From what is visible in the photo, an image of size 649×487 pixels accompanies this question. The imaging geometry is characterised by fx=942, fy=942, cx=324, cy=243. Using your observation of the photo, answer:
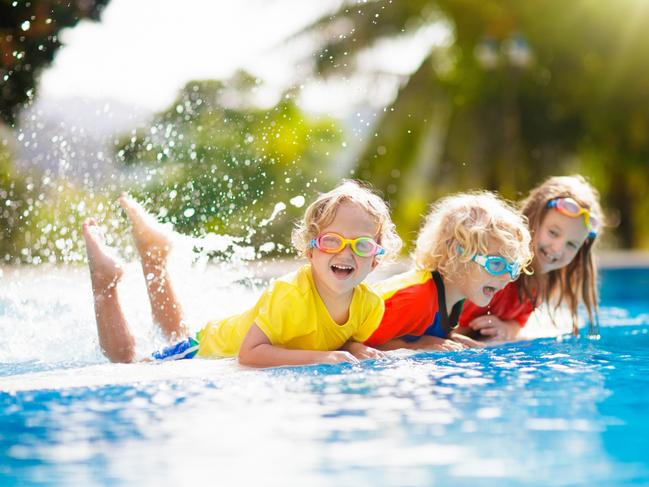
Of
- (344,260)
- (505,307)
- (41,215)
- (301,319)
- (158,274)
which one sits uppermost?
(41,215)

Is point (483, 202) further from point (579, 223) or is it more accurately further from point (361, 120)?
point (361, 120)

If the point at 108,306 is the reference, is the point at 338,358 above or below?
below

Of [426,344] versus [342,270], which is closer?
[342,270]

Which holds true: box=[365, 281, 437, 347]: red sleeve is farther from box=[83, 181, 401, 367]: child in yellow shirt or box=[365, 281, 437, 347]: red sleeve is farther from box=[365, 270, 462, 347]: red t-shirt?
box=[83, 181, 401, 367]: child in yellow shirt

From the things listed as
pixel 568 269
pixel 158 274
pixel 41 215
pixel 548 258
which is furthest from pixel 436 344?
pixel 41 215

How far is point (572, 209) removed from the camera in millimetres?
5883

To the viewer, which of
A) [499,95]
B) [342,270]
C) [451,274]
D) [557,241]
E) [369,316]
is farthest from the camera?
[499,95]

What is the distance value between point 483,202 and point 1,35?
20.9 feet

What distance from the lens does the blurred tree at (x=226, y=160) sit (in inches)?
364

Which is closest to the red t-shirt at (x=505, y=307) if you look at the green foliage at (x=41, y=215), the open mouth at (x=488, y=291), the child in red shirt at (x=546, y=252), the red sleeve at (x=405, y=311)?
the child in red shirt at (x=546, y=252)

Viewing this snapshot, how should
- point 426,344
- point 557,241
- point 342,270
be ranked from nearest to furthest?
point 342,270 < point 426,344 < point 557,241

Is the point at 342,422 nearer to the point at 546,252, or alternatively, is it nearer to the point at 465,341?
the point at 465,341

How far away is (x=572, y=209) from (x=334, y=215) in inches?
77.4

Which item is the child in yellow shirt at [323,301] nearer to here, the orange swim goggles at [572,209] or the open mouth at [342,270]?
the open mouth at [342,270]
